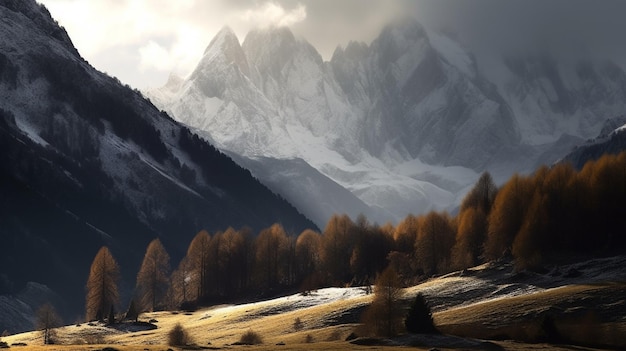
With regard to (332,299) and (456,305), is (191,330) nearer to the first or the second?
(332,299)

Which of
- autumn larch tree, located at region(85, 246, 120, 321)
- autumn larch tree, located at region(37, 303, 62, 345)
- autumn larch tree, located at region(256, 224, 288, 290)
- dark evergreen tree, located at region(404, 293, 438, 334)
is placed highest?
autumn larch tree, located at region(256, 224, 288, 290)

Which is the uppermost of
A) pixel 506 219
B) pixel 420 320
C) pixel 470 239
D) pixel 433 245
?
pixel 433 245

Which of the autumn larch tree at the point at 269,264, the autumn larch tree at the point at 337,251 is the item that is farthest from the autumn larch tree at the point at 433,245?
the autumn larch tree at the point at 269,264

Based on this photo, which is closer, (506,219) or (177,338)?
(177,338)

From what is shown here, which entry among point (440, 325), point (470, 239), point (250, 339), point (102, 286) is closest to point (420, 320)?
point (440, 325)

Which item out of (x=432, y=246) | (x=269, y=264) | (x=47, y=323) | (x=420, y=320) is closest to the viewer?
(x=420, y=320)

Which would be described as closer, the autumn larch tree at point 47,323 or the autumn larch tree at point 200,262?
the autumn larch tree at point 47,323

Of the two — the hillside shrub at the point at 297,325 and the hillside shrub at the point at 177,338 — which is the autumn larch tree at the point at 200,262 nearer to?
the hillside shrub at the point at 297,325

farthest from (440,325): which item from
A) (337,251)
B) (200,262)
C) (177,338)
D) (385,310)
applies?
(200,262)

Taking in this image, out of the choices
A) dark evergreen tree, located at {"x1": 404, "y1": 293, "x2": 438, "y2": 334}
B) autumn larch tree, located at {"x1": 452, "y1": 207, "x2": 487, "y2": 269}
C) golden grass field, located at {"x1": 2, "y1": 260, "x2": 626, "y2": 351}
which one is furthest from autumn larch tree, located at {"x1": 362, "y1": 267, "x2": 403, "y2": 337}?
autumn larch tree, located at {"x1": 452, "y1": 207, "x2": 487, "y2": 269}

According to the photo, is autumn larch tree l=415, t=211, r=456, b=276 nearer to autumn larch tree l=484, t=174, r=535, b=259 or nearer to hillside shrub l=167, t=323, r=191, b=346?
autumn larch tree l=484, t=174, r=535, b=259

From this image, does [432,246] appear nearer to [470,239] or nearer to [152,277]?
[470,239]

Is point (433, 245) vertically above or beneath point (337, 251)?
beneath

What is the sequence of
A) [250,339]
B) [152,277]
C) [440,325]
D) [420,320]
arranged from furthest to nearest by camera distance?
[152,277]
[440,325]
[250,339]
[420,320]
